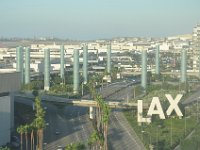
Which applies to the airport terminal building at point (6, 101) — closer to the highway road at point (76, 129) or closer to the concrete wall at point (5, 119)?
the concrete wall at point (5, 119)

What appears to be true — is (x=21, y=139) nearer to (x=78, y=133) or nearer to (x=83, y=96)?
(x=78, y=133)

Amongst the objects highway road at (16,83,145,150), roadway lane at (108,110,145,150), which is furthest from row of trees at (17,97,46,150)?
roadway lane at (108,110,145,150)

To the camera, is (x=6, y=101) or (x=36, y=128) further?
(x=6, y=101)

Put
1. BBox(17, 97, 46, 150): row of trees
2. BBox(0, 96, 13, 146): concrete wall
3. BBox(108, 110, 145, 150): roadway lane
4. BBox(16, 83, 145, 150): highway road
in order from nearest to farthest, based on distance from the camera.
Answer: BBox(17, 97, 46, 150): row of trees < BBox(108, 110, 145, 150): roadway lane < BBox(16, 83, 145, 150): highway road < BBox(0, 96, 13, 146): concrete wall

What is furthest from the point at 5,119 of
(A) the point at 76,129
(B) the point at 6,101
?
(A) the point at 76,129

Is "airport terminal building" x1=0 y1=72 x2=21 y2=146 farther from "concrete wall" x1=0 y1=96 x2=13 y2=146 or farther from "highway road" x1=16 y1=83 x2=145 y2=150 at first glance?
"highway road" x1=16 y1=83 x2=145 y2=150

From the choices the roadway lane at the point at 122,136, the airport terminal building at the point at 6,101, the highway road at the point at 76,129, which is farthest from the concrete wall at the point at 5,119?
the roadway lane at the point at 122,136

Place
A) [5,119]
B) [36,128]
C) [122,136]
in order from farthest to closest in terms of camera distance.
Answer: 1. [122,136]
2. [5,119]
3. [36,128]

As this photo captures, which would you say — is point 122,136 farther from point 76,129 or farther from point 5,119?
point 5,119
